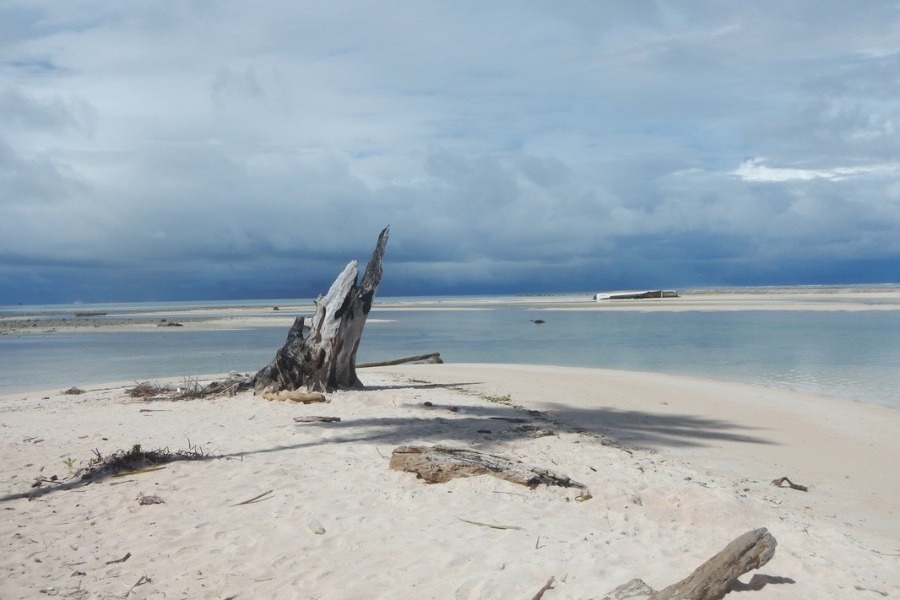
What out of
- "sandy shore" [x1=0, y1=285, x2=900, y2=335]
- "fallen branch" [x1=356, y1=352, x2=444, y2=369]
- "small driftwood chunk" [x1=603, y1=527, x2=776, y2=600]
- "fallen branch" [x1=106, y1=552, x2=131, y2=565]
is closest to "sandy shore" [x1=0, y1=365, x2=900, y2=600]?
"fallen branch" [x1=106, y1=552, x2=131, y2=565]

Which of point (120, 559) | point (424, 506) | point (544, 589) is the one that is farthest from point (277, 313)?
point (544, 589)

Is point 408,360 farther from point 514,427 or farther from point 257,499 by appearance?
point 257,499

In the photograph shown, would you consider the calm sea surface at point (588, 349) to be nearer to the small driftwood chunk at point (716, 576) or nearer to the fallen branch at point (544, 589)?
the small driftwood chunk at point (716, 576)

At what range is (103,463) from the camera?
337 inches

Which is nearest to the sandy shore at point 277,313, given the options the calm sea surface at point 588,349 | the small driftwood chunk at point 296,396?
the calm sea surface at point 588,349

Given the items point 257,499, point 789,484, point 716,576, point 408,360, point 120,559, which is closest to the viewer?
point 716,576

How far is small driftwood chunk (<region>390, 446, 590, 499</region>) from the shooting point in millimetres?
7758

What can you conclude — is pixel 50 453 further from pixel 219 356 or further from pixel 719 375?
pixel 219 356

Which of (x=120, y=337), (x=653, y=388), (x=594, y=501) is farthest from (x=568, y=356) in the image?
(x=120, y=337)

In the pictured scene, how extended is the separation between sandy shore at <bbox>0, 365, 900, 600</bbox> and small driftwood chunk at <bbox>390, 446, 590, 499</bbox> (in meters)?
0.16

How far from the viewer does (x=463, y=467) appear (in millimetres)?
8008

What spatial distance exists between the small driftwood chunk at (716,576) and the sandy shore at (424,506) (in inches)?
13.3

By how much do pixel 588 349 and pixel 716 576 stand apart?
24397mm

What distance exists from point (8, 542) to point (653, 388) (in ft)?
46.7
